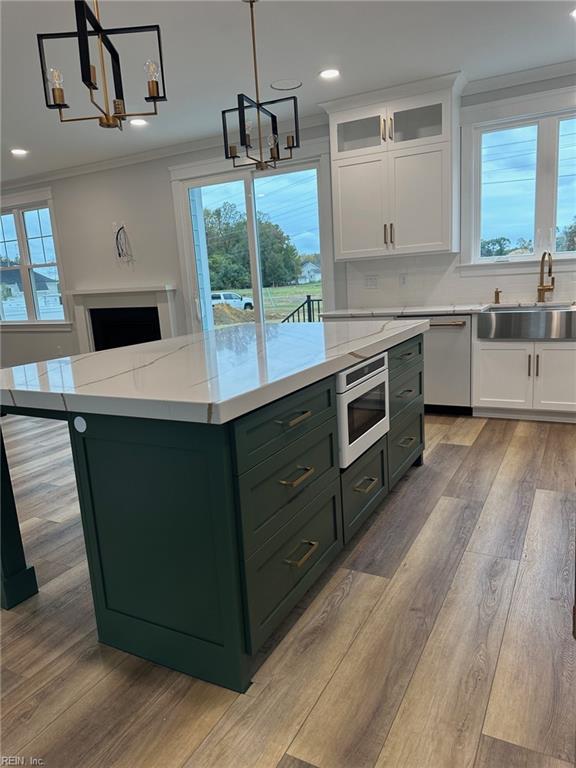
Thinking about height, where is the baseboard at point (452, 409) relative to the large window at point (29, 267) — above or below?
below

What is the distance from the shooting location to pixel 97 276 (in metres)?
6.42

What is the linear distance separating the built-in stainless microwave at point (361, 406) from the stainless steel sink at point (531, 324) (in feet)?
5.93

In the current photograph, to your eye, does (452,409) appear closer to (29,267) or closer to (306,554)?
(306,554)

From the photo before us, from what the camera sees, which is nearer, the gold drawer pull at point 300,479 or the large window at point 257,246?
the gold drawer pull at point 300,479

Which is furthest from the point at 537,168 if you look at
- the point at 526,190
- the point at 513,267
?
the point at 513,267

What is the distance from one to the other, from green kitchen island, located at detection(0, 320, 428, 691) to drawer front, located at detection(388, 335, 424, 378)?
66 cm

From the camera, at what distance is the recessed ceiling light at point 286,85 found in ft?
12.6

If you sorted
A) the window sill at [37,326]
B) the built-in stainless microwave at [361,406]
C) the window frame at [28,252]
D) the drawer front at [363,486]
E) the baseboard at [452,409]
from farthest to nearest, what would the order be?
the window sill at [37,326], the window frame at [28,252], the baseboard at [452,409], the drawer front at [363,486], the built-in stainless microwave at [361,406]

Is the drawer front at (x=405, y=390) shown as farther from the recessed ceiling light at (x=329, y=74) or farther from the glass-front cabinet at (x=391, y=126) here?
the recessed ceiling light at (x=329, y=74)

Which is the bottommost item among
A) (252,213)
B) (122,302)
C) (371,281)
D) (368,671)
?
(368,671)

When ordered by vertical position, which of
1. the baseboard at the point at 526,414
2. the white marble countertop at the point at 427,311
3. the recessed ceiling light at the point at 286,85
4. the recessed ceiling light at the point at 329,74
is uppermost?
the recessed ceiling light at the point at 286,85

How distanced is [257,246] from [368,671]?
14.7 ft

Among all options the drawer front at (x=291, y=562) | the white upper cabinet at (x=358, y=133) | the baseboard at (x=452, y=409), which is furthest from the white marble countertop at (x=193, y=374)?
the white upper cabinet at (x=358, y=133)

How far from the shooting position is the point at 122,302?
615 centimetres
